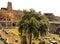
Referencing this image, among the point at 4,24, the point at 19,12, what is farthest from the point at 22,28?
the point at 19,12

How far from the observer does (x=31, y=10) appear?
3331cm

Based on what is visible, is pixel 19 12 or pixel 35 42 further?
pixel 19 12

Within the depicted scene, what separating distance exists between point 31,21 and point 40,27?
186cm

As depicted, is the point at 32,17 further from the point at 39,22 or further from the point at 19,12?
the point at 19,12

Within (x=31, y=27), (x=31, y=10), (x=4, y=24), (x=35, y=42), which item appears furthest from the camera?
(x=4, y=24)

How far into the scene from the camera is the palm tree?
31311 mm

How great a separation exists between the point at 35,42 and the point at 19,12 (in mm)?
39805

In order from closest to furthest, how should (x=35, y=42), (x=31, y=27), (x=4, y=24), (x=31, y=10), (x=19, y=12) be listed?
(x=31, y=27), (x=31, y=10), (x=35, y=42), (x=4, y=24), (x=19, y=12)

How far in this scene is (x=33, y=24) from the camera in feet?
103

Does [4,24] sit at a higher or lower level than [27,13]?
lower

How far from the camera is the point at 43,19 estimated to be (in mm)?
33125

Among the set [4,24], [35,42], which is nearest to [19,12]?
[4,24]

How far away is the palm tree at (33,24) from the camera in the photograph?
103ft

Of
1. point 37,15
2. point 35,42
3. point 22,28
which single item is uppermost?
point 37,15
